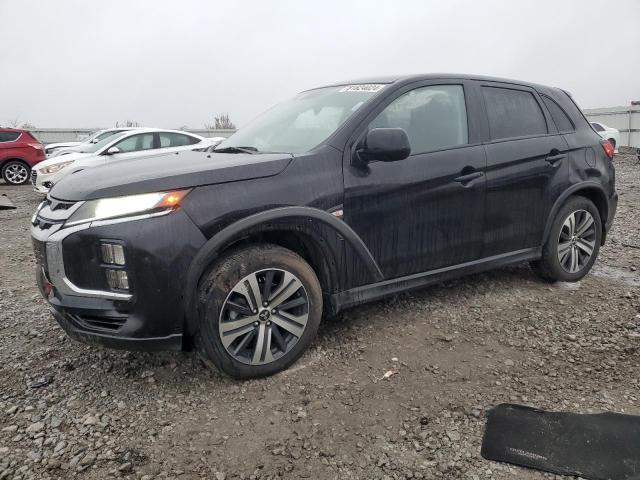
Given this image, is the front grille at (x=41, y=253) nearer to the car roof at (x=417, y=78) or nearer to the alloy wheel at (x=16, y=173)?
the car roof at (x=417, y=78)

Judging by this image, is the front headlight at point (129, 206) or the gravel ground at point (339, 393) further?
the front headlight at point (129, 206)

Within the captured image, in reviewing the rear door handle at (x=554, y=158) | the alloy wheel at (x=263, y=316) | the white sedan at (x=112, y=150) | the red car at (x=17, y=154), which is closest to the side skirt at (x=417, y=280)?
the alloy wheel at (x=263, y=316)

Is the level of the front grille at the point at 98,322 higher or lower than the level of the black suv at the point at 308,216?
lower

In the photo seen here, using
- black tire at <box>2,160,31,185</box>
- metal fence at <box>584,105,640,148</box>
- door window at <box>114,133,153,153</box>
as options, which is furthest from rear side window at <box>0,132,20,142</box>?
metal fence at <box>584,105,640,148</box>

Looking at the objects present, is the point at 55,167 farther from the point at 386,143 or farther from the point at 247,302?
the point at 386,143

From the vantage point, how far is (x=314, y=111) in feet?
11.3

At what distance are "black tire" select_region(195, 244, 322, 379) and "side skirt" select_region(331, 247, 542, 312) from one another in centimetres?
23

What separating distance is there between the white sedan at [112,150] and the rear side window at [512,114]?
6.41 metres

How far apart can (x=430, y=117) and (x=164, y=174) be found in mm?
1858

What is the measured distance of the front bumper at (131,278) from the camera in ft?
7.89

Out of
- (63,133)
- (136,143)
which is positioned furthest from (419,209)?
(63,133)

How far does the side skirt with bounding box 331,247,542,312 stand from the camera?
9.98 ft

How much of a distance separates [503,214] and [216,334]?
226cm

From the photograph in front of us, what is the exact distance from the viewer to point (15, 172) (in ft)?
44.0
